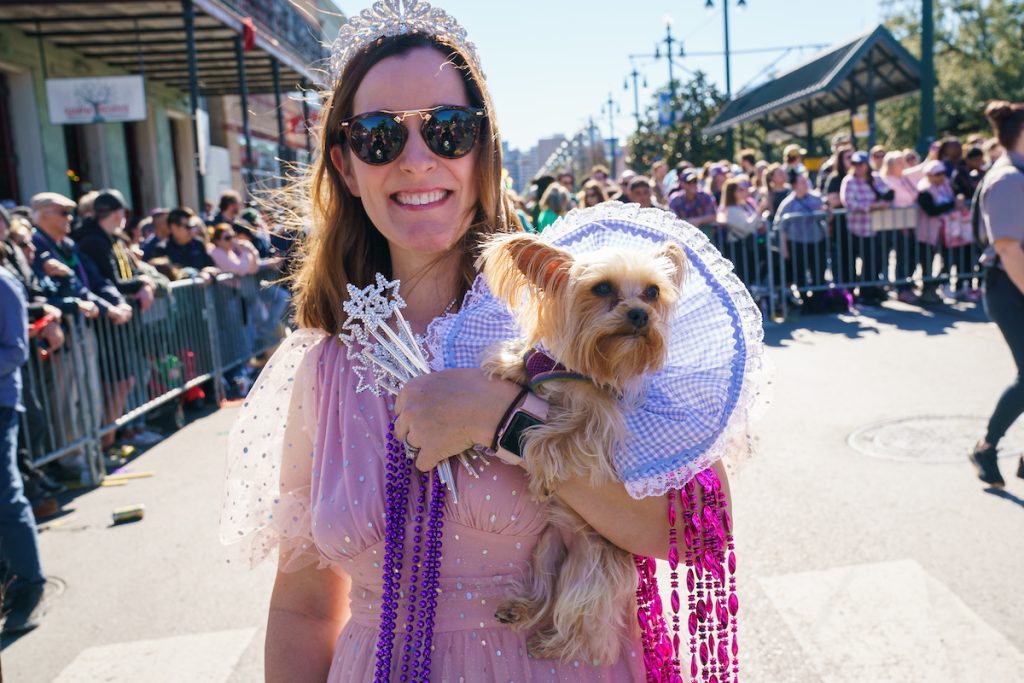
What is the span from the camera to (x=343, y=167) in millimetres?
1987

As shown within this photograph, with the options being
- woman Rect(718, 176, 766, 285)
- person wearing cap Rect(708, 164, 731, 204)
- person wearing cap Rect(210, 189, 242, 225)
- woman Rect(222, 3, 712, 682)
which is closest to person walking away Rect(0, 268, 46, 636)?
woman Rect(222, 3, 712, 682)

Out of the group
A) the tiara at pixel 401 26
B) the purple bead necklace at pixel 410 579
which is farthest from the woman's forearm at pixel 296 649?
the tiara at pixel 401 26

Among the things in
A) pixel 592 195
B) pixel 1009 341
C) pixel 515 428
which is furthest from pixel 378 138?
pixel 592 195

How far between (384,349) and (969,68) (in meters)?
47.3

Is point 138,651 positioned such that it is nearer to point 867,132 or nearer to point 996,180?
point 996,180

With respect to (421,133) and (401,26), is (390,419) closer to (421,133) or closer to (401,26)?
(421,133)

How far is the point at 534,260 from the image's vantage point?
A: 1.63 metres

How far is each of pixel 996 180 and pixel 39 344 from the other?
21.8 feet

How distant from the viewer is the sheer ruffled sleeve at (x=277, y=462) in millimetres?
1905

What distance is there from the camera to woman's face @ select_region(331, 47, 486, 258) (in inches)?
69.5

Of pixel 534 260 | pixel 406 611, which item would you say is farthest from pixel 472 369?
pixel 406 611

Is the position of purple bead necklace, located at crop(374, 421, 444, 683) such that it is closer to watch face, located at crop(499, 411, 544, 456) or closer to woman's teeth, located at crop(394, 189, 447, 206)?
watch face, located at crop(499, 411, 544, 456)

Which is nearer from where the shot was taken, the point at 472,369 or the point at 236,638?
the point at 472,369

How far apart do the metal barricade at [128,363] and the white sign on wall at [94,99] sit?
16.4 feet
